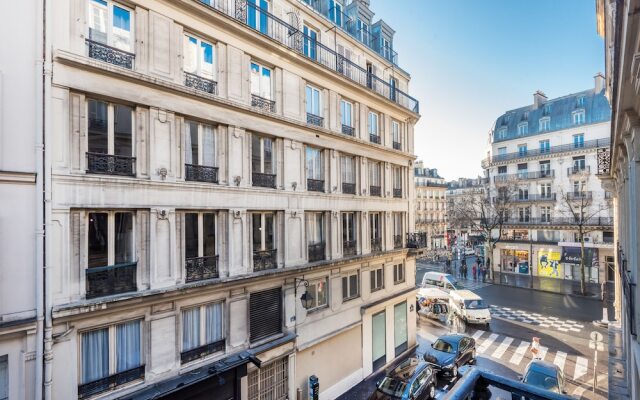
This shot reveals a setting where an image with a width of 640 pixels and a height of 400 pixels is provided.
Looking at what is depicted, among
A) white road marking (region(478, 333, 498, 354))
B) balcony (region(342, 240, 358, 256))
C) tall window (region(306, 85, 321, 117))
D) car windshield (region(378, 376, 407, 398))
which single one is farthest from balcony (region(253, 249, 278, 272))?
white road marking (region(478, 333, 498, 354))

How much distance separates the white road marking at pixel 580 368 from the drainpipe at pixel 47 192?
19.0m

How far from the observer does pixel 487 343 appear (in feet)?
61.7

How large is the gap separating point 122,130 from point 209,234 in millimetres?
3683

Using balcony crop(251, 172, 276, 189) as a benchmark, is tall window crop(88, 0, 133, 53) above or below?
→ above

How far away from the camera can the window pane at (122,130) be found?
332 inches

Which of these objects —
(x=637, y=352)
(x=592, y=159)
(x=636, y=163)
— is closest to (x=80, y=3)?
(x=636, y=163)

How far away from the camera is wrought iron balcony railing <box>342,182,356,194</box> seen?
1528 centimetres

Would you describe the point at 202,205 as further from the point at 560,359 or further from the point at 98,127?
the point at 560,359

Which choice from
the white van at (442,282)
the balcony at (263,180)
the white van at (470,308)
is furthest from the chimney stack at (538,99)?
the balcony at (263,180)

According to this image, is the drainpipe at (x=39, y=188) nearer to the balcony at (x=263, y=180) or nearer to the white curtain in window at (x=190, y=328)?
the white curtain in window at (x=190, y=328)

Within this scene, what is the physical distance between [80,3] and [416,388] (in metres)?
15.2

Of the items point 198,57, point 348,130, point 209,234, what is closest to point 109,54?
point 198,57

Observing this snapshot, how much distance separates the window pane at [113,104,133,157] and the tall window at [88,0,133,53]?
5.30 feet

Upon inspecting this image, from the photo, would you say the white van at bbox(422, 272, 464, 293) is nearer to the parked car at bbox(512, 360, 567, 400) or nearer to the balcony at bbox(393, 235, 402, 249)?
the balcony at bbox(393, 235, 402, 249)
